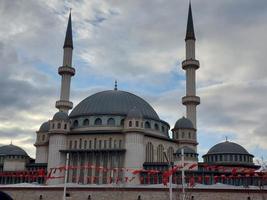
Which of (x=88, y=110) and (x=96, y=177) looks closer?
(x=96, y=177)

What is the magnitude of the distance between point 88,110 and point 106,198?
2605 centimetres

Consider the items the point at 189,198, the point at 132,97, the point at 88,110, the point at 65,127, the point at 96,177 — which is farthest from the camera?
the point at 132,97

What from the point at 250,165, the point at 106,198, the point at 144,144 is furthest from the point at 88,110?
the point at 250,165

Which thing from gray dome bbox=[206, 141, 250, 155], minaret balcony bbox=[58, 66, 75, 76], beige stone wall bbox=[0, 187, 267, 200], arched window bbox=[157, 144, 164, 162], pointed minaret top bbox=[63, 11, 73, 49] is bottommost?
beige stone wall bbox=[0, 187, 267, 200]

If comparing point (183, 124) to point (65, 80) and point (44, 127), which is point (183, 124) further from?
point (44, 127)

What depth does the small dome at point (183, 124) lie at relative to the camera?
76.6 m

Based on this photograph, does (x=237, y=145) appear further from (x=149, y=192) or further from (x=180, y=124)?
(x=149, y=192)

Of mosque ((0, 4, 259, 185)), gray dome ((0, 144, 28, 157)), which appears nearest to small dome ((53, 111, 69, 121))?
mosque ((0, 4, 259, 185))

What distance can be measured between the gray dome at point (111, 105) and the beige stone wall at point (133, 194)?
74.0 feet

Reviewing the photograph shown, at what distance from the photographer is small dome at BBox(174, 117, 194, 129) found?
251 ft

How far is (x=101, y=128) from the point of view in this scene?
72.8 meters

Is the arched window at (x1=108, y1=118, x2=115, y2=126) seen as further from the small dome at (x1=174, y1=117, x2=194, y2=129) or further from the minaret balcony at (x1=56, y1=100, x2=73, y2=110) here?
the small dome at (x1=174, y1=117, x2=194, y2=129)

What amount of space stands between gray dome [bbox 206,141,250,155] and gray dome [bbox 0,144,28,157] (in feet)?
115

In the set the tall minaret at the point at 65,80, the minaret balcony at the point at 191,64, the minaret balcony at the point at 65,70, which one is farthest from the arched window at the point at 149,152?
the minaret balcony at the point at 65,70
